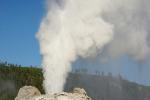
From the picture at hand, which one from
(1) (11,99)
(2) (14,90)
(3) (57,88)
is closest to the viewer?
(3) (57,88)

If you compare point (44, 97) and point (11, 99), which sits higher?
point (11, 99)

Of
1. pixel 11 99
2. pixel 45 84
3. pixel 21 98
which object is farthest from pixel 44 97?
pixel 11 99

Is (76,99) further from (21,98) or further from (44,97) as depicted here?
(21,98)

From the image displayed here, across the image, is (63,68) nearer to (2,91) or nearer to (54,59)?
(54,59)

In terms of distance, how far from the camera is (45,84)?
161ft

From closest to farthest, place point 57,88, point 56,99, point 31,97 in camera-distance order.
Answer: point 56,99, point 31,97, point 57,88

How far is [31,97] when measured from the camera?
43.6 meters

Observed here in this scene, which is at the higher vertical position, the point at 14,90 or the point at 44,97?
the point at 14,90

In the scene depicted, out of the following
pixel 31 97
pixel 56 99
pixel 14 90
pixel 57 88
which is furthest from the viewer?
pixel 14 90

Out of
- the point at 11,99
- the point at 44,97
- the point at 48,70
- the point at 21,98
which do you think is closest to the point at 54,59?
the point at 48,70

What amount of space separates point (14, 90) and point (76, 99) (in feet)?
479

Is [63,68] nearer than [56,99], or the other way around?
[56,99]

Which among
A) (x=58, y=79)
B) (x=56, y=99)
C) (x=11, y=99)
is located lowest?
(x=56, y=99)

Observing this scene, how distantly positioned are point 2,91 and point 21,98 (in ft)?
476
